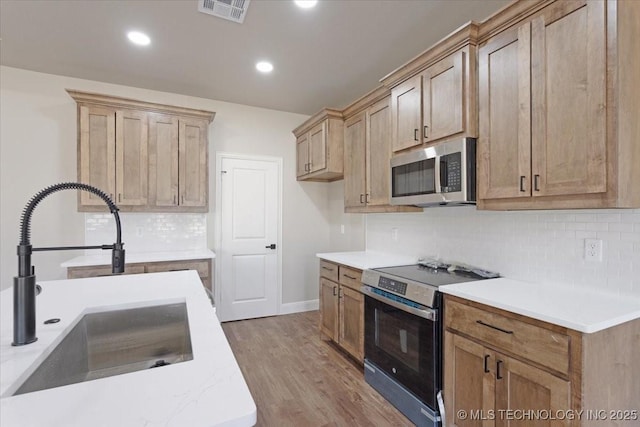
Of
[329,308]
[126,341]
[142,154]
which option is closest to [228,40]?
[142,154]

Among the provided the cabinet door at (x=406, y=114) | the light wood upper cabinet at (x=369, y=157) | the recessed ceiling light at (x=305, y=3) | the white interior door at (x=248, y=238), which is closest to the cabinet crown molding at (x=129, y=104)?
the white interior door at (x=248, y=238)

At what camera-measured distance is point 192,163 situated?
11.6 ft

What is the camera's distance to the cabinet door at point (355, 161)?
10.6 feet

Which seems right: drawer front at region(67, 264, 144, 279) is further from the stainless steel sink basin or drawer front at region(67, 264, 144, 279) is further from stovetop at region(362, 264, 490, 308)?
stovetop at region(362, 264, 490, 308)

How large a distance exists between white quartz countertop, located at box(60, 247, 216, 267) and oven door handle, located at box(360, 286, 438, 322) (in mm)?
1720

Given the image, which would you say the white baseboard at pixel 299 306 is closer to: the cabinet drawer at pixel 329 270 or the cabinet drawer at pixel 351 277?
the cabinet drawer at pixel 329 270

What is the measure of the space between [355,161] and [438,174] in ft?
4.21

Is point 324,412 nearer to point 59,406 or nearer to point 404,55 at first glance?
point 59,406

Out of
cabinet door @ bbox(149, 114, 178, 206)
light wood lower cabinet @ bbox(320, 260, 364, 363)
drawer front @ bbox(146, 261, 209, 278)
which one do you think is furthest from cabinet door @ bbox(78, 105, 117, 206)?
light wood lower cabinet @ bbox(320, 260, 364, 363)

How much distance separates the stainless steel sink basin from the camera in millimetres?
1166

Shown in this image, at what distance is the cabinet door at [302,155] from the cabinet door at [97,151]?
2.08 m

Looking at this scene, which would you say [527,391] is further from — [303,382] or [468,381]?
[303,382]

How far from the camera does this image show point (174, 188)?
11.3 feet

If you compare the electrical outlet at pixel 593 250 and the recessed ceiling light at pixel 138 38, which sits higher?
the recessed ceiling light at pixel 138 38
